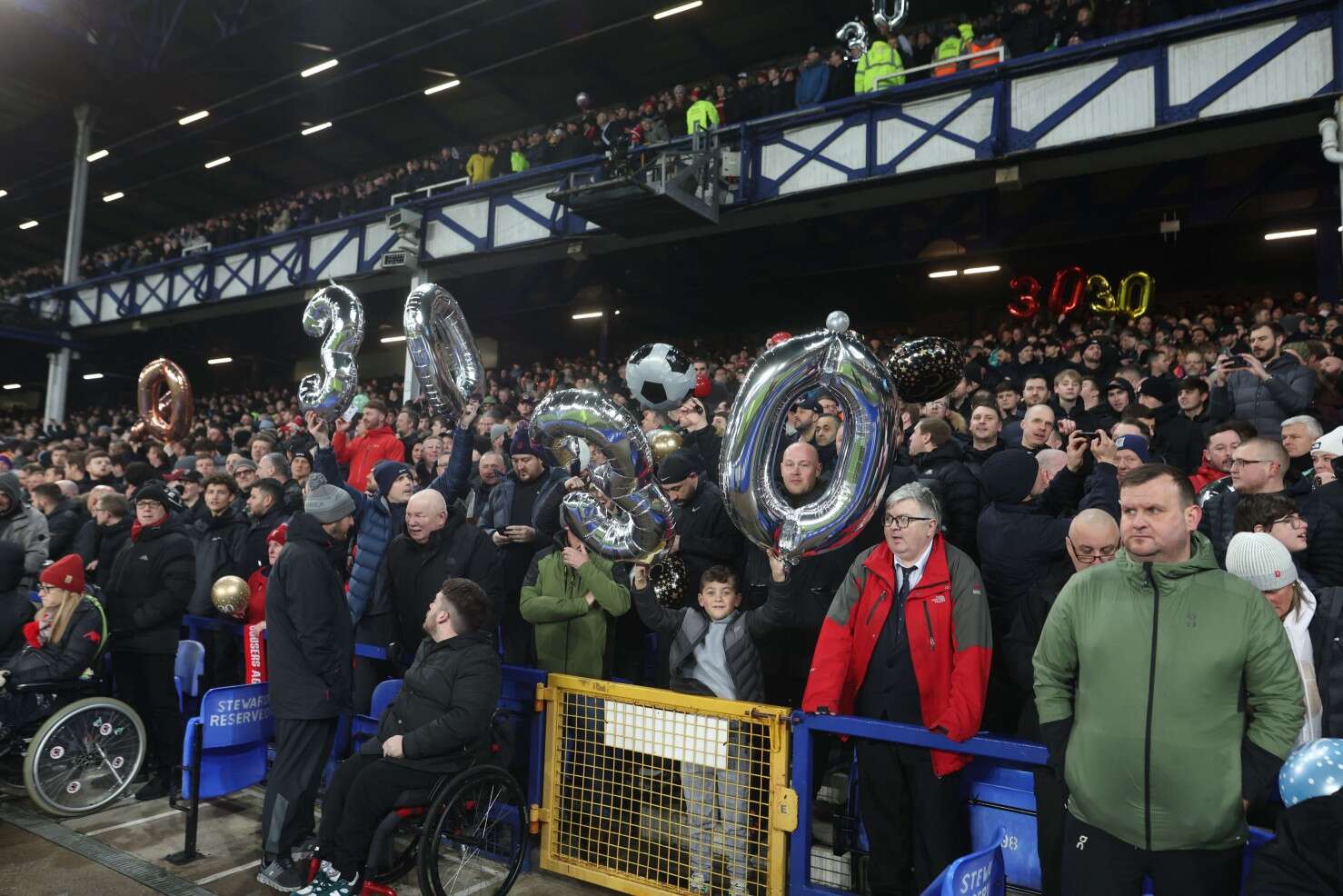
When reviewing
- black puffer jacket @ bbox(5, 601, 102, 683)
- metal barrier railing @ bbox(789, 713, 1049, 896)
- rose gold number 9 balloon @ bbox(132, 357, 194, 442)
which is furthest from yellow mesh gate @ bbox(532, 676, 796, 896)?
rose gold number 9 balloon @ bbox(132, 357, 194, 442)

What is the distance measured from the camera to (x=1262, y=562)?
267cm

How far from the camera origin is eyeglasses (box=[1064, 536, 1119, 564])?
2.95 metres

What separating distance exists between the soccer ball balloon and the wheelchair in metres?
3.37

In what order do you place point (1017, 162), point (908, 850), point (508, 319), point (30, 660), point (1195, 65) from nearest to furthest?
point (908, 850) → point (30, 660) → point (1195, 65) → point (1017, 162) → point (508, 319)

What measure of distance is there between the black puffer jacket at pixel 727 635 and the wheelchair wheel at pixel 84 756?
3090 mm

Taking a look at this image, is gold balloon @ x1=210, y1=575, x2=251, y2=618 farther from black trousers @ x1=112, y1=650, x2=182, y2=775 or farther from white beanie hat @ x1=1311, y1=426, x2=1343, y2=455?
white beanie hat @ x1=1311, y1=426, x2=1343, y2=455

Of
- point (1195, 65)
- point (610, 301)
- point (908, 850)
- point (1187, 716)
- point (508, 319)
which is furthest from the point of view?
point (508, 319)

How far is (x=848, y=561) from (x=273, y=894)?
2.76 meters

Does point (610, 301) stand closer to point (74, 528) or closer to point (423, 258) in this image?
point (423, 258)

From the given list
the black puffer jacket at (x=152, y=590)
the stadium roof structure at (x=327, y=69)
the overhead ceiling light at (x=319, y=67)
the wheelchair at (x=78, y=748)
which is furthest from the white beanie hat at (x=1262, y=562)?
the overhead ceiling light at (x=319, y=67)

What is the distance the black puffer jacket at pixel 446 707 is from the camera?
10.9 feet

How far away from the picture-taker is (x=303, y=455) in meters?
6.54

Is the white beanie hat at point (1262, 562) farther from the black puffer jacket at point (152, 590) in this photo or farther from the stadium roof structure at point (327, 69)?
the stadium roof structure at point (327, 69)

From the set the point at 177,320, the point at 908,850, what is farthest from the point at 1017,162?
the point at 177,320
